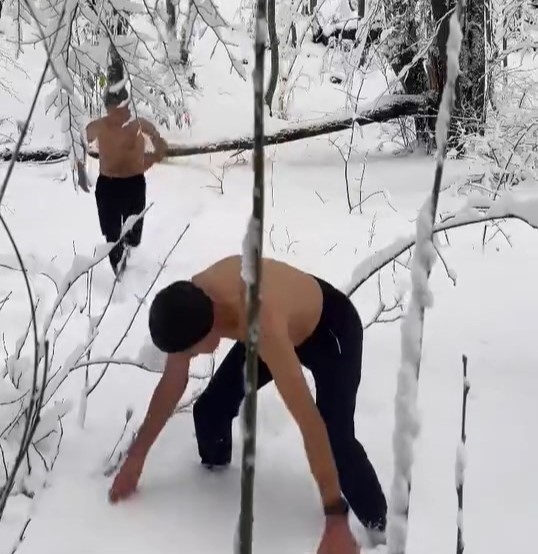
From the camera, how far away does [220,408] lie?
2254 millimetres

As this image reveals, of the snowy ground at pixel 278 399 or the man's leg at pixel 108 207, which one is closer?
the snowy ground at pixel 278 399

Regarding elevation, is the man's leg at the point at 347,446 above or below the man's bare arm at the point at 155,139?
below

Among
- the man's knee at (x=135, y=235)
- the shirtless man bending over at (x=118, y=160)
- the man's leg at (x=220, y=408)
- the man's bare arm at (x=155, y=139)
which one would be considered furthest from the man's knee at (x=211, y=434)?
the man's knee at (x=135, y=235)

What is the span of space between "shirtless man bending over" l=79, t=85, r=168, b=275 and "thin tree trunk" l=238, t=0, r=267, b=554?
3755 millimetres

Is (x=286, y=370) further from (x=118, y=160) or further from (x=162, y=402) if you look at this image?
(x=118, y=160)

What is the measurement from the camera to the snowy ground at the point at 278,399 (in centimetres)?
202

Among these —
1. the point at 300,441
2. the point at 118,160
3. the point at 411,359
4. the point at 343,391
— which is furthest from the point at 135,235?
the point at 411,359

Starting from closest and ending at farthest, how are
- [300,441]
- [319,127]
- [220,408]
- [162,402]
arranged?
[162,402] < [220,408] < [300,441] < [319,127]

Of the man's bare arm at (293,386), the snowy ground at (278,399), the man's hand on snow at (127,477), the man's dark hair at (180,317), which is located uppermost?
the man's dark hair at (180,317)

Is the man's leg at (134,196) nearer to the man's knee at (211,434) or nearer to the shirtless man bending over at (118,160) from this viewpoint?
the shirtless man bending over at (118,160)

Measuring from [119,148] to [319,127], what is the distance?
145 inches

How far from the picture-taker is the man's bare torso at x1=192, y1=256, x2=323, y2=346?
182 centimetres

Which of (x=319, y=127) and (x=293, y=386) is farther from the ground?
(x=293, y=386)

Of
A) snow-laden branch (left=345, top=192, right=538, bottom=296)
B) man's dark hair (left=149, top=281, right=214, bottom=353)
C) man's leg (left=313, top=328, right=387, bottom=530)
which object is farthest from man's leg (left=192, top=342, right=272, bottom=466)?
snow-laden branch (left=345, top=192, right=538, bottom=296)
